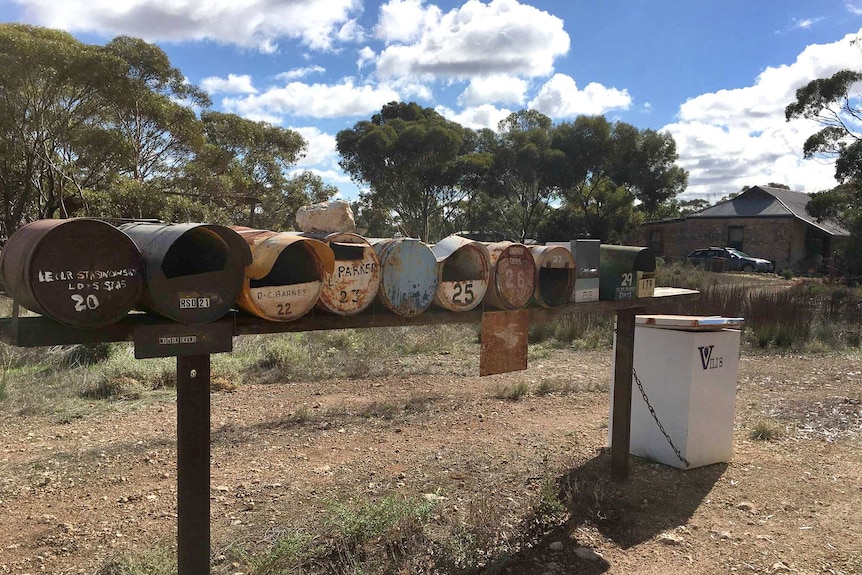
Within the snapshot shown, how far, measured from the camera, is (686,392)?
12.5 feet

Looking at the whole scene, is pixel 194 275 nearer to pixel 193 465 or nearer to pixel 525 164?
pixel 193 465

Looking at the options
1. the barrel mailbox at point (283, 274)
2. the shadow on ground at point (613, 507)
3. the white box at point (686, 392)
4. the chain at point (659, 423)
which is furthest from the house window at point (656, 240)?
the barrel mailbox at point (283, 274)

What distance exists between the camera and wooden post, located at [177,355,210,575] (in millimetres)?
1960

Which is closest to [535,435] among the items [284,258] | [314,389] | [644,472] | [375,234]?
[644,472]

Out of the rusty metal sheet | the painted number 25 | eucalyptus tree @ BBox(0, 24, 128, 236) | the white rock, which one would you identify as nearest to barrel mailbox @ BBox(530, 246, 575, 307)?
the rusty metal sheet

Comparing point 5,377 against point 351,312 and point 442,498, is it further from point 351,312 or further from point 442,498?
point 351,312

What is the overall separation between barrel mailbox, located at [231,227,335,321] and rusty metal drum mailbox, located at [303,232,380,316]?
0.06 m

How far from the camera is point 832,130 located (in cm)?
1875

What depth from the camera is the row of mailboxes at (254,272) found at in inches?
62.9

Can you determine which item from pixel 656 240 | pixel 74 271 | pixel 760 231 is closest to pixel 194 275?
pixel 74 271

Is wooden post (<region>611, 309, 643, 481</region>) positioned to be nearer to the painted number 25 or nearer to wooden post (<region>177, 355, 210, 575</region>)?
the painted number 25

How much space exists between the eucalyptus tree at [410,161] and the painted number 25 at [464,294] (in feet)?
70.2

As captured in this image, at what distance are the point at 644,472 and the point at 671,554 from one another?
96 cm

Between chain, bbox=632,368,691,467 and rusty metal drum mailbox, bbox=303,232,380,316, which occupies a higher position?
rusty metal drum mailbox, bbox=303,232,380,316
